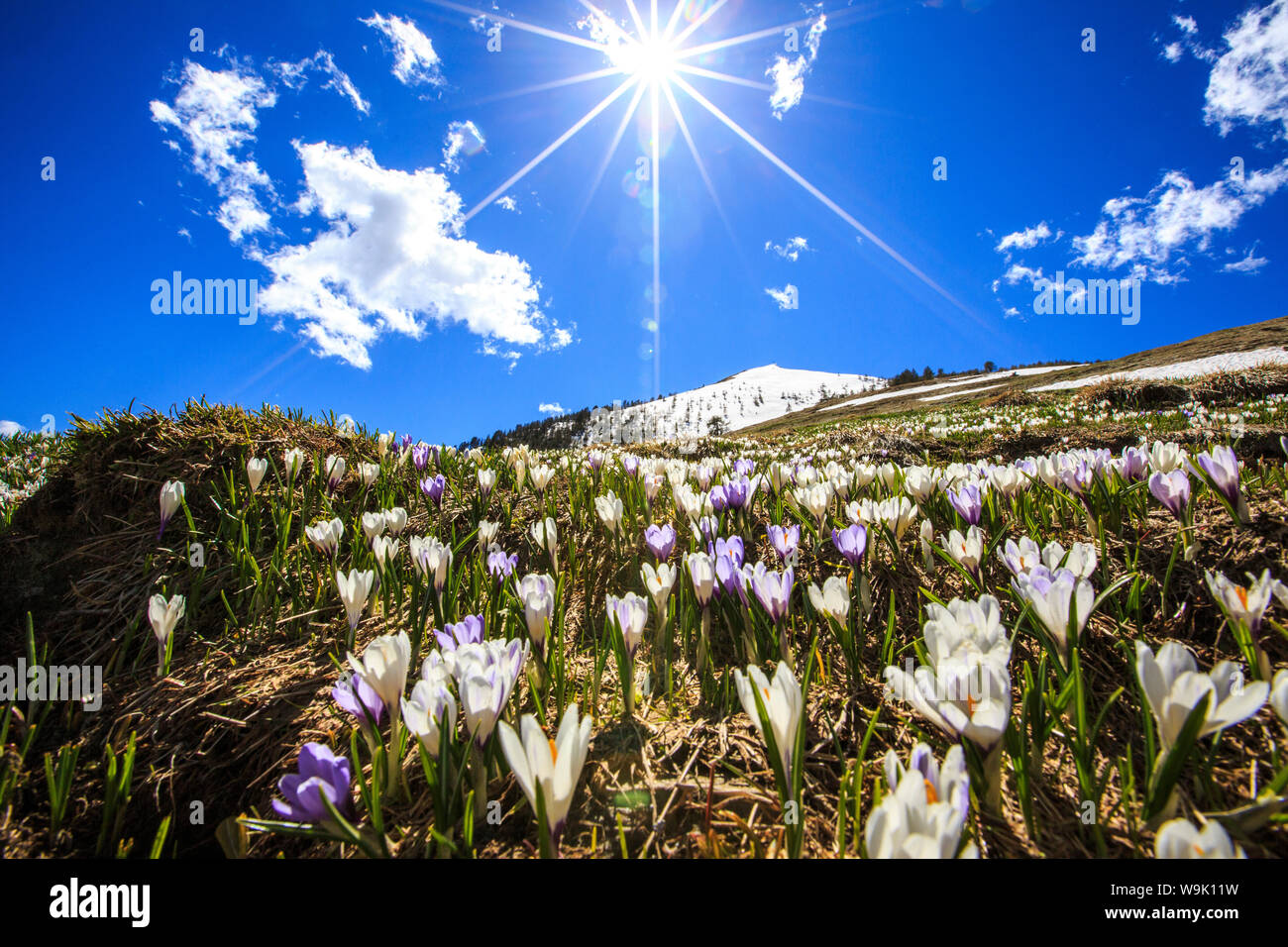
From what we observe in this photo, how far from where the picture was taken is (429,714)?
3.41 ft

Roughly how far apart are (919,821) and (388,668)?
1.14 metres

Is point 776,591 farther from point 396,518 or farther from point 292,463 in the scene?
point 292,463

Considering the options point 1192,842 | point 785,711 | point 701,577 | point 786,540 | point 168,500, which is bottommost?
point 1192,842

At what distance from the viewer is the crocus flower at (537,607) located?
1.46 meters

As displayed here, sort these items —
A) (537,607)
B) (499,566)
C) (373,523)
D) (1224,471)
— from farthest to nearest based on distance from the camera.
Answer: (373,523)
(499,566)
(1224,471)
(537,607)

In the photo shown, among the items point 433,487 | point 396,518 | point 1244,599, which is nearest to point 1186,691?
point 1244,599

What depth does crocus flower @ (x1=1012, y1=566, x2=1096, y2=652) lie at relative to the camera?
125 centimetres

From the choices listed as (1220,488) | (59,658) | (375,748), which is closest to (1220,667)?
(1220,488)

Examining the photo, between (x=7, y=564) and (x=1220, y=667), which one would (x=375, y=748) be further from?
(x=7, y=564)

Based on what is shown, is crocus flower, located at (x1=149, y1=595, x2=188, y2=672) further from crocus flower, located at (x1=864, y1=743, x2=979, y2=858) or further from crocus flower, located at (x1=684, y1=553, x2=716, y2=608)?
crocus flower, located at (x1=864, y1=743, x2=979, y2=858)

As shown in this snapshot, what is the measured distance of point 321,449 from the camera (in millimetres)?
3447

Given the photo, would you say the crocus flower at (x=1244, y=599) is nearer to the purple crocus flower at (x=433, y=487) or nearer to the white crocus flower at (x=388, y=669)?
the white crocus flower at (x=388, y=669)

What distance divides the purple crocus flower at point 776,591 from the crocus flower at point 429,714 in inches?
36.4
